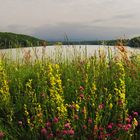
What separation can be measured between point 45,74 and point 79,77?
23.5 inches

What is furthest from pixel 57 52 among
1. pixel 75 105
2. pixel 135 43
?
pixel 75 105

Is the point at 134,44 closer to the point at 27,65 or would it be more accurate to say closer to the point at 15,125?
the point at 27,65

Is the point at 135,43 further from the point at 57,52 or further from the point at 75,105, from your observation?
the point at 75,105

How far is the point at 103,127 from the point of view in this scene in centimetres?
555

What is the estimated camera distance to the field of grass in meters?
5.16

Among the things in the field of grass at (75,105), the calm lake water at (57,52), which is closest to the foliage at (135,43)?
the calm lake water at (57,52)

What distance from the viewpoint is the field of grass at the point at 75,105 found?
5.16 meters

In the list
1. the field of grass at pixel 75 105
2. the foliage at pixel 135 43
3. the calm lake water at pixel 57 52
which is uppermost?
the foliage at pixel 135 43

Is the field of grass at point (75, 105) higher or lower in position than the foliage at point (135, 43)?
lower

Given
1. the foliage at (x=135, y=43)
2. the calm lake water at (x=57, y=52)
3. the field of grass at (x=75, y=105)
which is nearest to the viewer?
the field of grass at (x=75, y=105)

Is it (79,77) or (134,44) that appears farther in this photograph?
(134,44)

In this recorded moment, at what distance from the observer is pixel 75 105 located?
5.14m

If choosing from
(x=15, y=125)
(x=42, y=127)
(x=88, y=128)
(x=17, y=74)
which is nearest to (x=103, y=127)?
(x=88, y=128)

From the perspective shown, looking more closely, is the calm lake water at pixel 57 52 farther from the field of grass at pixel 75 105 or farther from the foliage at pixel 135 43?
the field of grass at pixel 75 105
